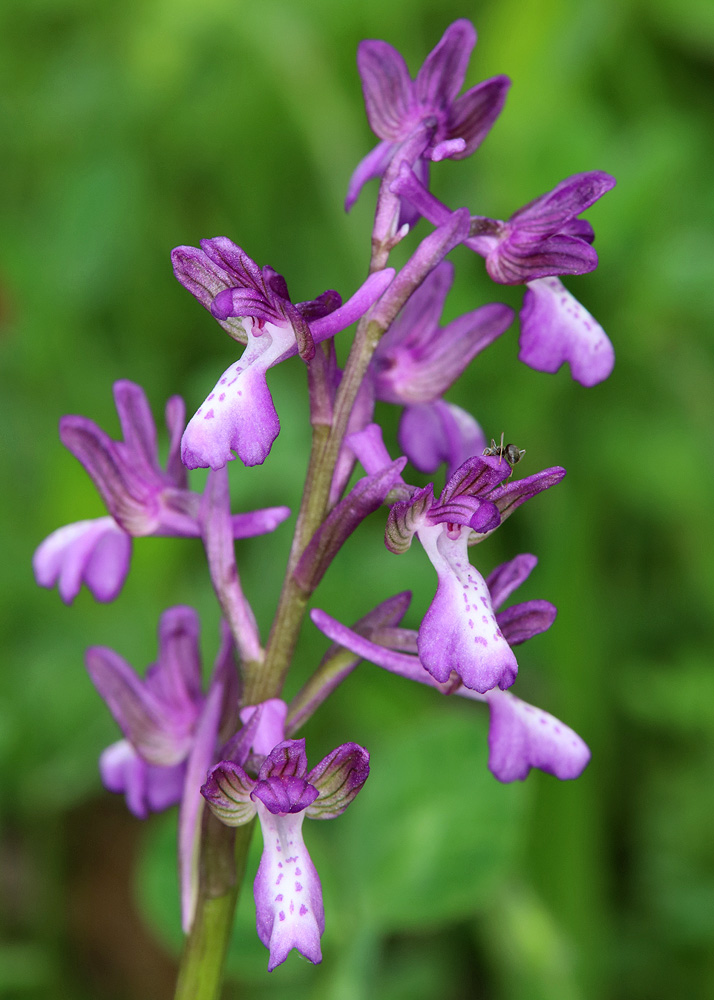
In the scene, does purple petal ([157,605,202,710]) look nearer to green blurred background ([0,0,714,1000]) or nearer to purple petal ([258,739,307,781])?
purple petal ([258,739,307,781])

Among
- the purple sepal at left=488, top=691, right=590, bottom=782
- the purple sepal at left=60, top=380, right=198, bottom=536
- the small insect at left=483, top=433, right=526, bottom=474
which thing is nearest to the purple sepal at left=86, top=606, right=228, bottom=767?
the purple sepal at left=60, top=380, right=198, bottom=536

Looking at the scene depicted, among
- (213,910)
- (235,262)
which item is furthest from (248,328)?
(213,910)

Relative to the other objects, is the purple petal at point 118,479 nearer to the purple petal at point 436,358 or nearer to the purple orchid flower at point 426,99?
the purple petal at point 436,358

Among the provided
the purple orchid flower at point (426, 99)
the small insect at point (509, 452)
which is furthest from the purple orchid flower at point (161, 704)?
the purple orchid flower at point (426, 99)

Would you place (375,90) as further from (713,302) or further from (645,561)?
(645,561)

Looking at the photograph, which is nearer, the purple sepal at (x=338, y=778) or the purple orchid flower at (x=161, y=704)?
the purple sepal at (x=338, y=778)

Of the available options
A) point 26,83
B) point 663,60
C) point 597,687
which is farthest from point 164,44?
point 597,687
